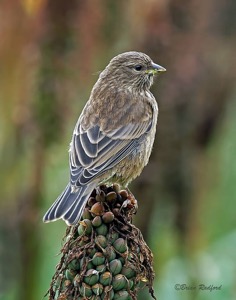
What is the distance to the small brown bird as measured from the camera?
5223 millimetres

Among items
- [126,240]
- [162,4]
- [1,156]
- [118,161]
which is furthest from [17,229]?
[126,240]

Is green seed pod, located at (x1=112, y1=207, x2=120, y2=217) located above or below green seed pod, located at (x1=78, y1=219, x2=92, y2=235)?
above

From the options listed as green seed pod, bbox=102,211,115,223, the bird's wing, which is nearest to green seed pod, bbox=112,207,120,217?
green seed pod, bbox=102,211,115,223

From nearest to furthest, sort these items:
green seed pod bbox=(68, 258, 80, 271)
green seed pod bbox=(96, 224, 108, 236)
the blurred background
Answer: green seed pod bbox=(68, 258, 80, 271)
green seed pod bbox=(96, 224, 108, 236)
the blurred background

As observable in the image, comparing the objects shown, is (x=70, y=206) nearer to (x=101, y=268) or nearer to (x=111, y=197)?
(x=111, y=197)

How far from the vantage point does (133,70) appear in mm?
6461

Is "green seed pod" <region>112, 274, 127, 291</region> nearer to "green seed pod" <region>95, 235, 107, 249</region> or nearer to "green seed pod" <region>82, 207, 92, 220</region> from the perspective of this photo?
"green seed pod" <region>95, 235, 107, 249</region>

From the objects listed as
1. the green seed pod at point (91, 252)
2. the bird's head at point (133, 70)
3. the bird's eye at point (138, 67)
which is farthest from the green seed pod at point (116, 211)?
the bird's eye at point (138, 67)

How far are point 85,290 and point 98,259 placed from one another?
141 mm

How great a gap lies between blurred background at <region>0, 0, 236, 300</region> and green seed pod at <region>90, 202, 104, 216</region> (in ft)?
7.10

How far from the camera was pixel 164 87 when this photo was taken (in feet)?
25.6

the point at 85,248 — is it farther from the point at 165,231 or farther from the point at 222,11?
the point at 222,11

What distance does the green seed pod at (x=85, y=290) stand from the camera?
3932 mm

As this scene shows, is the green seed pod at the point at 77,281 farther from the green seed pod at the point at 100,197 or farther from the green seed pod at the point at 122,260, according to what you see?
the green seed pod at the point at 100,197
